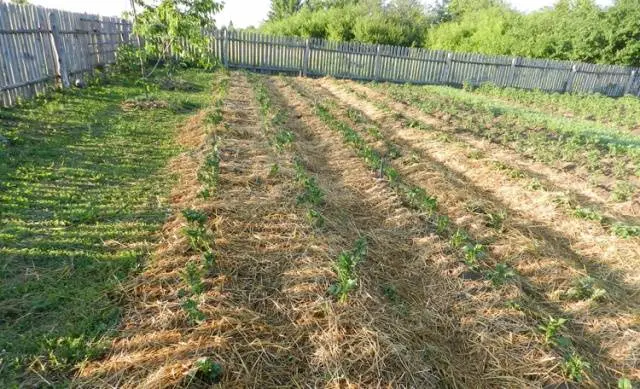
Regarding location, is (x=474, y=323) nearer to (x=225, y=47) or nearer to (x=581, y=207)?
(x=581, y=207)

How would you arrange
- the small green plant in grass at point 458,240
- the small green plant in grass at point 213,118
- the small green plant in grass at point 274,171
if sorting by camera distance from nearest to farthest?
the small green plant in grass at point 458,240, the small green plant in grass at point 274,171, the small green plant in grass at point 213,118

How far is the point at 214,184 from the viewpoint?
4.73 metres

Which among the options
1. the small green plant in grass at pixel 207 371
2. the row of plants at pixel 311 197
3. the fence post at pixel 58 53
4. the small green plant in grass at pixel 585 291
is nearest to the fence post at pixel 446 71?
the row of plants at pixel 311 197

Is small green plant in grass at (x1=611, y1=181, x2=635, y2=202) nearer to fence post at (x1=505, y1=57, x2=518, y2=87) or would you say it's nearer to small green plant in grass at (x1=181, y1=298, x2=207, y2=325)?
small green plant in grass at (x1=181, y1=298, x2=207, y2=325)

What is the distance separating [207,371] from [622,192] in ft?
21.5

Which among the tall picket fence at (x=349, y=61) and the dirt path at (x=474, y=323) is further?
the tall picket fence at (x=349, y=61)

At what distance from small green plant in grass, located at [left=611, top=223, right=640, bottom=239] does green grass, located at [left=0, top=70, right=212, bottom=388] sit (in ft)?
17.5

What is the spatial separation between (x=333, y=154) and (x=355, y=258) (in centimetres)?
384

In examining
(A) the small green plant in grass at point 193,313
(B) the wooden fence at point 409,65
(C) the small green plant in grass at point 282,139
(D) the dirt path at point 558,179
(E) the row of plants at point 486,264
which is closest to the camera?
(A) the small green plant in grass at point 193,313

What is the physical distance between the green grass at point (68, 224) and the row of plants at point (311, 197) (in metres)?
1.62

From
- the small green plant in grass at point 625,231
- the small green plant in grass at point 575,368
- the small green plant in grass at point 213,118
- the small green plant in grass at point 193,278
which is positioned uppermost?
the small green plant in grass at point 213,118

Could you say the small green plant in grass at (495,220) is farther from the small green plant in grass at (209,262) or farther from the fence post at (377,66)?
the fence post at (377,66)

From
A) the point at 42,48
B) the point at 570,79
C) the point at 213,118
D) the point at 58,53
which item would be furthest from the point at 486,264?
the point at 570,79

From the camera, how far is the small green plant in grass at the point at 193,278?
2959 millimetres
